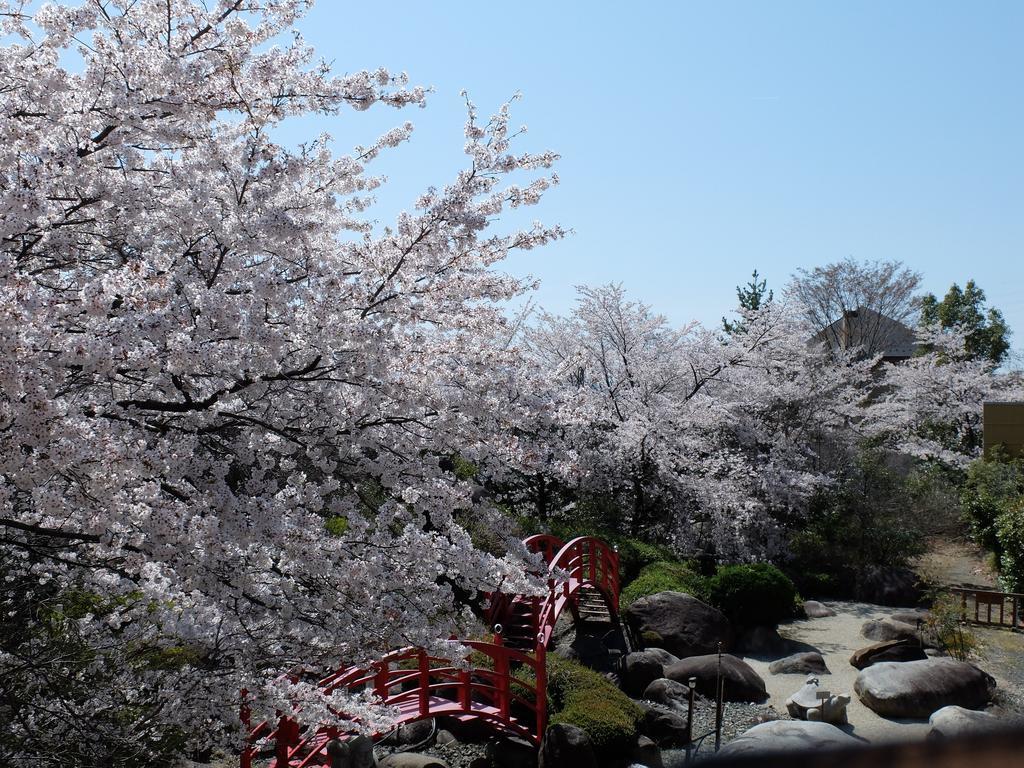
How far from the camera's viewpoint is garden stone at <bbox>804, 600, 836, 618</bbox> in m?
16.6

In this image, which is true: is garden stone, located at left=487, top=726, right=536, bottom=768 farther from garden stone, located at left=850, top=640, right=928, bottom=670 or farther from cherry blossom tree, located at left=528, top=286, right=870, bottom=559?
cherry blossom tree, located at left=528, top=286, right=870, bottom=559

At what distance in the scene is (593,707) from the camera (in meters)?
9.91

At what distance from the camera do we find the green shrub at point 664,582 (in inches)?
585

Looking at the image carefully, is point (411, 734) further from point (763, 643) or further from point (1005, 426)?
point (1005, 426)

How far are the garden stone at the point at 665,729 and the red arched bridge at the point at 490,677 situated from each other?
1438mm

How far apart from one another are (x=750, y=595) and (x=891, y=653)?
262 cm

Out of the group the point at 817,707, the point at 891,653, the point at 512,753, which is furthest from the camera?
the point at 891,653

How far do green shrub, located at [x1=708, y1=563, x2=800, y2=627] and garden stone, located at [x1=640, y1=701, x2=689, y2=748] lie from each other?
492 centimetres

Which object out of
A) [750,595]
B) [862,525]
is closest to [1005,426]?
[862,525]

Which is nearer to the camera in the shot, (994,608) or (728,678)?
(728,678)

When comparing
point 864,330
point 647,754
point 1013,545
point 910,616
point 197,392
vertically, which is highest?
point 864,330

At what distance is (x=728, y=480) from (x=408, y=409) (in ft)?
45.0

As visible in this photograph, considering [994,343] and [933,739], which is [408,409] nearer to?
[933,739]

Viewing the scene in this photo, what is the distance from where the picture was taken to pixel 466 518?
1165 cm
